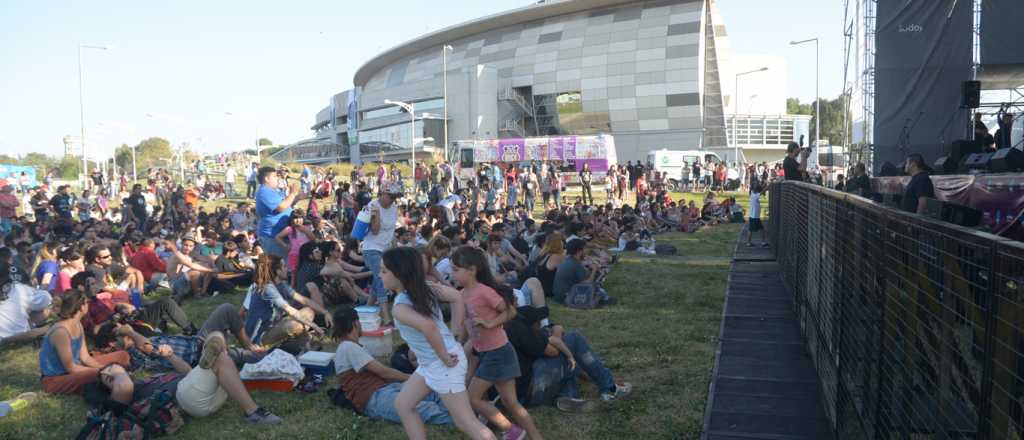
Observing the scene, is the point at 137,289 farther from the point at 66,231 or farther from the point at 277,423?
the point at 66,231

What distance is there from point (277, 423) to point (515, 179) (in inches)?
945

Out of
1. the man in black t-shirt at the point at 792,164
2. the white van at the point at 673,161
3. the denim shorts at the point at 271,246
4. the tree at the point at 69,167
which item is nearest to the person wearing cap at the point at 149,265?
the denim shorts at the point at 271,246

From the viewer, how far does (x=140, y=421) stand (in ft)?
18.6

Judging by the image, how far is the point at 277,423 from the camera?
19.6ft

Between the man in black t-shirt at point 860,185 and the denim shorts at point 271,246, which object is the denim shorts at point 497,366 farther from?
the man in black t-shirt at point 860,185

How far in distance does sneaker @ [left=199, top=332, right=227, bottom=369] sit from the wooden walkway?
384 cm

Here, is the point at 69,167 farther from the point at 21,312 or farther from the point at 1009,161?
the point at 1009,161

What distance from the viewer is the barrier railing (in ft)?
7.79

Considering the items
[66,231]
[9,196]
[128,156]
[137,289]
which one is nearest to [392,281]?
[137,289]

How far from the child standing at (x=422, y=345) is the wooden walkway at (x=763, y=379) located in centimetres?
192

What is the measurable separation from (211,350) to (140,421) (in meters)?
0.71

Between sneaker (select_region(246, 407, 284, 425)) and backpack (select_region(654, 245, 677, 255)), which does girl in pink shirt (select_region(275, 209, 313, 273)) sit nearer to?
sneaker (select_region(246, 407, 284, 425))

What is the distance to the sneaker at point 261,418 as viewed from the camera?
19.6 ft

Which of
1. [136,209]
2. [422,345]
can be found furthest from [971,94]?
[136,209]
